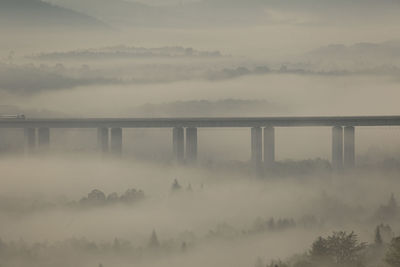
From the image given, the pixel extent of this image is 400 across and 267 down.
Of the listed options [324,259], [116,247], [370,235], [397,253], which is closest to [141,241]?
[116,247]

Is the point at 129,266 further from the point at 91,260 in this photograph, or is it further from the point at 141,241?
the point at 141,241

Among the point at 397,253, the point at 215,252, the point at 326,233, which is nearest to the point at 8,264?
the point at 215,252

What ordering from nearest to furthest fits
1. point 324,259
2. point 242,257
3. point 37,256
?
point 324,259 → point 242,257 → point 37,256

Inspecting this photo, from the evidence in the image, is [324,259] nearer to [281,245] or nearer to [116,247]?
[281,245]

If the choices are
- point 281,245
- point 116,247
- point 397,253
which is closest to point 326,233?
point 281,245

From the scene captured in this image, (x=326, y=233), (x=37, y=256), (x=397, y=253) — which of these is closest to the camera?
(x=397, y=253)

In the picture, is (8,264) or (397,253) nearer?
(397,253)

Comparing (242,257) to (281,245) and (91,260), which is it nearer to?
(281,245)

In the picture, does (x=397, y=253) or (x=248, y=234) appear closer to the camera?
(x=397, y=253)

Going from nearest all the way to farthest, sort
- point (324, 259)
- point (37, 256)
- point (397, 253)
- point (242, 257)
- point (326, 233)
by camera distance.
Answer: point (397, 253) < point (324, 259) < point (242, 257) < point (37, 256) < point (326, 233)
